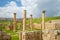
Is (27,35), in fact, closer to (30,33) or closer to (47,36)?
(30,33)

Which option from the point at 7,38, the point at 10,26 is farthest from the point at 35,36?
the point at 10,26

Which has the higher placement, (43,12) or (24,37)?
(43,12)

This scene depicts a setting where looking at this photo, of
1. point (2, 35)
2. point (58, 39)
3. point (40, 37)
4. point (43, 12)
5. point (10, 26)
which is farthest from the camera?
point (10, 26)

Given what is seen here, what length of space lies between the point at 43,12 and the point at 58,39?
23062mm

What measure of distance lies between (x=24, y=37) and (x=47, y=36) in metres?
2.38

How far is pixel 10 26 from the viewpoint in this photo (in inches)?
1852

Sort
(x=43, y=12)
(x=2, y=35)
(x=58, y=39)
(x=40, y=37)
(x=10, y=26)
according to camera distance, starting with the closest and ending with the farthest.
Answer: (x=58, y=39) < (x=40, y=37) < (x=2, y=35) < (x=43, y=12) < (x=10, y=26)

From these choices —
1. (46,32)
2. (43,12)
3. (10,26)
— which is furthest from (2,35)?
(10,26)

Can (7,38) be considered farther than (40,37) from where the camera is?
Yes

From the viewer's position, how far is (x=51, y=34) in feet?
31.6

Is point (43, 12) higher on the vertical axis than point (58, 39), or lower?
higher

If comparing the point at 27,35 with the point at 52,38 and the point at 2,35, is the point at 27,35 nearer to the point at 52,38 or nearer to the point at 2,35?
the point at 52,38

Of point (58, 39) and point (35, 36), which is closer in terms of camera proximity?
point (58, 39)

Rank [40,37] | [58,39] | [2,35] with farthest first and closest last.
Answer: [2,35] → [40,37] → [58,39]
